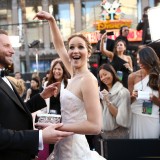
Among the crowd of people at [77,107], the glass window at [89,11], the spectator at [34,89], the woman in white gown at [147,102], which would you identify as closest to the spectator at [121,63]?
the crowd of people at [77,107]

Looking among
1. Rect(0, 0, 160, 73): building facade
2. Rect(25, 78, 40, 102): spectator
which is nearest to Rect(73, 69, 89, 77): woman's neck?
Rect(25, 78, 40, 102): spectator

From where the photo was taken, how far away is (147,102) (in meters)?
3.91

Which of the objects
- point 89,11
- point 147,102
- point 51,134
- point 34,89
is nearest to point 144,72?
point 147,102

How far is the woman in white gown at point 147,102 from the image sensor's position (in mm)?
3904

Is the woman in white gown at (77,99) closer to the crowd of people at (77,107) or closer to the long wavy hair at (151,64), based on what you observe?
the crowd of people at (77,107)

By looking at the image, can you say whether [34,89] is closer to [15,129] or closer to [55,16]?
[15,129]

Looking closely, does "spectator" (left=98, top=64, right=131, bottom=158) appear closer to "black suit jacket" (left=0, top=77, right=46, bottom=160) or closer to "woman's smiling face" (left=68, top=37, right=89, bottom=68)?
"woman's smiling face" (left=68, top=37, right=89, bottom=68)

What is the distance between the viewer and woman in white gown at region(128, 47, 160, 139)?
12.8 ft

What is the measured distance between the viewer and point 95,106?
2.33m

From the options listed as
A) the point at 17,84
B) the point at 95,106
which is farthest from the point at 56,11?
the point at 95,106

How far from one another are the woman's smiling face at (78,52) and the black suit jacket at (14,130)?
656mm

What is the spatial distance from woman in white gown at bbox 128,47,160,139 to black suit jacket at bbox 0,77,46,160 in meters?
1.97

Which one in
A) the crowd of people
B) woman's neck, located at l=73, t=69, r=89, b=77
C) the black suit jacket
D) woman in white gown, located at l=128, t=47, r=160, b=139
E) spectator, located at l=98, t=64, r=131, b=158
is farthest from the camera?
spectator, located at l=98, t=64, r=131, b=158

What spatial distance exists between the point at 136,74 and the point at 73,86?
1695 mm
